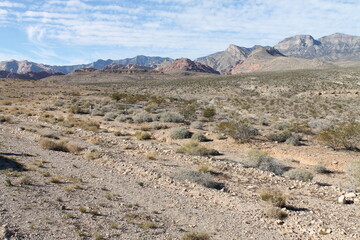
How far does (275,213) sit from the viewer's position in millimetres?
7301

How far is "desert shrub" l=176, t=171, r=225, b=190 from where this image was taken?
31.0 ft

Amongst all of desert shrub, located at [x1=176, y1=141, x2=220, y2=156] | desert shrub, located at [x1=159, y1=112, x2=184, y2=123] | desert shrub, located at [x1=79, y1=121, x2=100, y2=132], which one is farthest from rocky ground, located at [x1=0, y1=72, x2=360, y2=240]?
desert shrub, located at [x1=159, y1=112, x2=184, y2=123]

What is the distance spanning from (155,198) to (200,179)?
1.96 m

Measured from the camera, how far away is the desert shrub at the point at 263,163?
452 inches

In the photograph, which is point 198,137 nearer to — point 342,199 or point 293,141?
point 293,141

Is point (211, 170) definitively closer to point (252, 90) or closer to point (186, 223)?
point (186, 223)

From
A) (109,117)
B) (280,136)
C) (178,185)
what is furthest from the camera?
(109,117)

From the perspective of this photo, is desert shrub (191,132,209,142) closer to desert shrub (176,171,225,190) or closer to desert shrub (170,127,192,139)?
desert shrub (170,127,192,139)

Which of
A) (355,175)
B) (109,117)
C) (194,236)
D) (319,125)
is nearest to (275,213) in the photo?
(194,236)

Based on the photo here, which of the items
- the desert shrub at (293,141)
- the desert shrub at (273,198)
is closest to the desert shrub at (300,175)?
the desert shrub at (273,198)

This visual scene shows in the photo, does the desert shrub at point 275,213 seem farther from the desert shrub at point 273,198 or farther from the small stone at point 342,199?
the small stone at point 342,199

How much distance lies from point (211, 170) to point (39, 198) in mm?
6295

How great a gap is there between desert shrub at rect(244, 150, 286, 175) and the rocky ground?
0.61 m

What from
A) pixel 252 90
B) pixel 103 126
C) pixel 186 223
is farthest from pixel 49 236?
pixel 252 90
